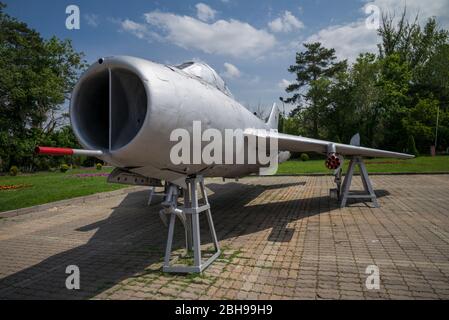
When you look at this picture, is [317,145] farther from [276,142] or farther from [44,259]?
[44,259]

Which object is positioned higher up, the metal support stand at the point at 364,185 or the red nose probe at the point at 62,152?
the red nose probe at the point at 62,152

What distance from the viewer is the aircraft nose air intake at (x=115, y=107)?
322cm

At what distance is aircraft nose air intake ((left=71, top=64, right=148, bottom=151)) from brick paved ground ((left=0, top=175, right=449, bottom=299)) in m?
1.87

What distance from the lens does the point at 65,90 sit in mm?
38531

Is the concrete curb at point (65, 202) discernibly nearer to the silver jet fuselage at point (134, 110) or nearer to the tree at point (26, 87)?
the silver jet fuselage at point (134, 110)

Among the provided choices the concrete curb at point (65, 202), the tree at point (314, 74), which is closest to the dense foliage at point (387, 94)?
the tree at point (314, 74)

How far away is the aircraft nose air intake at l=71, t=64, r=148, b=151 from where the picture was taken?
3219mm

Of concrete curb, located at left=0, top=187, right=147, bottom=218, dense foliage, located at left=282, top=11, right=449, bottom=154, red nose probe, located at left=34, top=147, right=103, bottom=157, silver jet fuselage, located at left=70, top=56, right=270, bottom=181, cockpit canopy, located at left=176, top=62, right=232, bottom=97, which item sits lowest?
concrete curb, located at left=0, top=187, right=147, bottom=218

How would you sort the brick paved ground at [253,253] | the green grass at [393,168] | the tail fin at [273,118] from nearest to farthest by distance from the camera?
the brick paved ground at [253,253], the tail fin at [273,118], the green grass at [393,168]

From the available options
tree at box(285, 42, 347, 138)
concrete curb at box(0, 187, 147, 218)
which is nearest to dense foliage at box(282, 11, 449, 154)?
tree at box(285, 42, 347, 138)

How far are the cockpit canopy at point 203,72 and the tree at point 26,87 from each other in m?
33.2

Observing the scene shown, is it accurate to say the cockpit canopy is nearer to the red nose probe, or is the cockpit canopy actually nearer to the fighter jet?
the fighter jet
